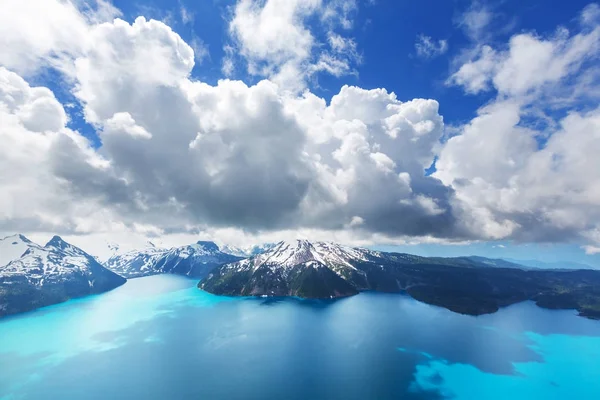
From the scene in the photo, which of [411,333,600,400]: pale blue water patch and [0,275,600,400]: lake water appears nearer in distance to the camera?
[0,275,600,400]: lake water

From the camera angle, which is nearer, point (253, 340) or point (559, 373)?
point (559, 373)

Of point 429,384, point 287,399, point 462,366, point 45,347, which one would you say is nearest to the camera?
point 287,399

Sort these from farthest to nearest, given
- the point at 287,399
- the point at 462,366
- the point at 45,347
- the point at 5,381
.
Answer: the point at 45,347, the point at 462,366, the point at 5,381, the point at 287,399

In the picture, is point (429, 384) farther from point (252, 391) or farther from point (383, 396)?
point (252, 391)

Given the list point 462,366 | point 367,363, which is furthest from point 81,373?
point 462,366

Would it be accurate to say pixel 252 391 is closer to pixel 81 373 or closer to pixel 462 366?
pixel 81 373

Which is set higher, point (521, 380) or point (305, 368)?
point (305, 368)

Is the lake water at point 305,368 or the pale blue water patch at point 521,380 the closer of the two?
the lake water at point 305,368

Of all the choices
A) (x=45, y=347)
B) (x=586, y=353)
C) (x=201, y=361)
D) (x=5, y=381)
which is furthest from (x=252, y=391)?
(x=586, y=353)

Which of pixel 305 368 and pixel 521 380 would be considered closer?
pixel 521 380
